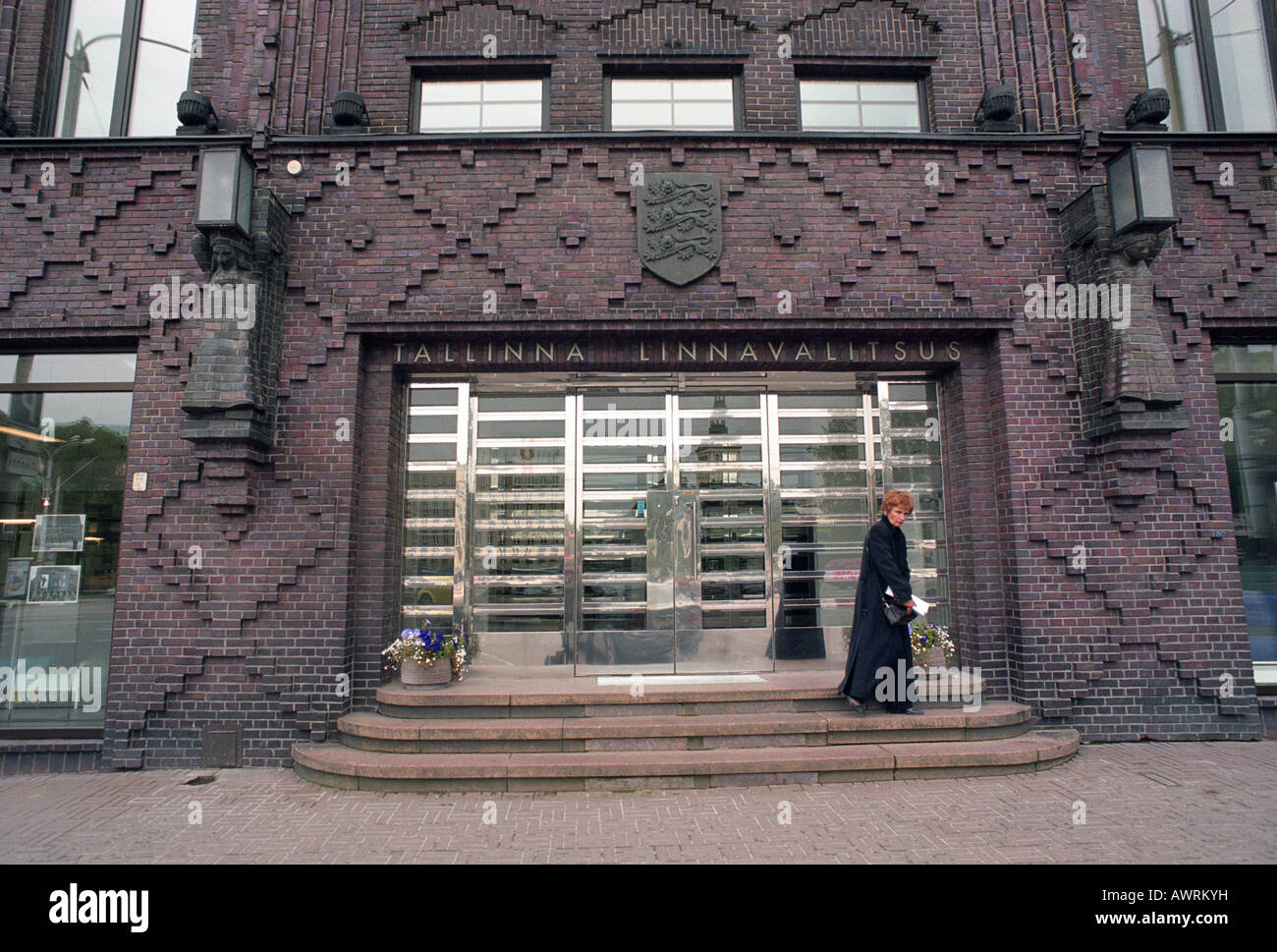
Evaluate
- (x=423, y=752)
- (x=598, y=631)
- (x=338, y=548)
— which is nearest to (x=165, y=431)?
(x=338, y=548)

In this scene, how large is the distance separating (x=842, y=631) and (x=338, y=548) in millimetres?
5208

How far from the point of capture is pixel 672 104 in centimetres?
757

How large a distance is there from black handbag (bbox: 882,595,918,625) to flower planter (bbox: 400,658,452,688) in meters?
4.01

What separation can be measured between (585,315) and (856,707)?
14.6 ft

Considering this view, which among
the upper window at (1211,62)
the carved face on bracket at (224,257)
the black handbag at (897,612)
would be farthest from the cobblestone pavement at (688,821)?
the upper window at (1211,62)

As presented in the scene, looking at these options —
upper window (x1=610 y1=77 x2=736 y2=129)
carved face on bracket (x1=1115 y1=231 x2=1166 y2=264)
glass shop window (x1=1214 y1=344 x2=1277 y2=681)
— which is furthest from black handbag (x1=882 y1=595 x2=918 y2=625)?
upper window (x1=610 y1=77 x2=736 y2=129)

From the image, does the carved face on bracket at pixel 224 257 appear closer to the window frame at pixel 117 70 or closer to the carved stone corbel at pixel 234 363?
the carved stone corbel at pixel 234 363

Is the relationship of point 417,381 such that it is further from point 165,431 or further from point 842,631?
point 842,631

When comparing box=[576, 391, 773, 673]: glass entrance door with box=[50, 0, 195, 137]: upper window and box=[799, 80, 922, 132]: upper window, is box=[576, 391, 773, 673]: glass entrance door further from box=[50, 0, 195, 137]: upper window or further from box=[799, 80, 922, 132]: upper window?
box=[50, 0, 195, 137]: upper window

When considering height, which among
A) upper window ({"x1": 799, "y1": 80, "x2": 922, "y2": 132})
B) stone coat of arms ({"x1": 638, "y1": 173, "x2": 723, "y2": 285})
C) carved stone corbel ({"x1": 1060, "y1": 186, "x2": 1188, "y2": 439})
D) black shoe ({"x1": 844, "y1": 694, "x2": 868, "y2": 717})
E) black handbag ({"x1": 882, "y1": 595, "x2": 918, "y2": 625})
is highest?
upper window ({"x1": 799, "y1": 80, "x2": 922, "y2": 132})

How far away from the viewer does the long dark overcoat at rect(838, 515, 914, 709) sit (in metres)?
5.94

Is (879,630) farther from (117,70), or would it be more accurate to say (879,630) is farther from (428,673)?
(117,70)

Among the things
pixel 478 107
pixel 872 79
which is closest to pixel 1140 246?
pixel 872 79

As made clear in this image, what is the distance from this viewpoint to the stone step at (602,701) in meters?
6.00
